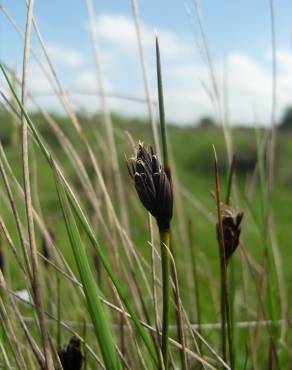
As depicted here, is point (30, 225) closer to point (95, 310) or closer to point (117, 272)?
point (95, 310)

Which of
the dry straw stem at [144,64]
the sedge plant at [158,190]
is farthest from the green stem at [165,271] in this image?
the dry straw stem at [144,64]

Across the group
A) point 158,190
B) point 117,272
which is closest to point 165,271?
point 158,190

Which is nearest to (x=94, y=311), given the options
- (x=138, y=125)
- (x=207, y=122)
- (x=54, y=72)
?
(x=54, y=72)

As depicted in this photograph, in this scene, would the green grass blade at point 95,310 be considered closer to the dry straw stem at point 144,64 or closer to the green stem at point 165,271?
the green stem at point 165,271

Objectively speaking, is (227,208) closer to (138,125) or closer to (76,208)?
(76,208)

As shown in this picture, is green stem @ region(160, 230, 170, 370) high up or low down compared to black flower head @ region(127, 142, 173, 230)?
down

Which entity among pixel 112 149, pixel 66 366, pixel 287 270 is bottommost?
pixel 287 270

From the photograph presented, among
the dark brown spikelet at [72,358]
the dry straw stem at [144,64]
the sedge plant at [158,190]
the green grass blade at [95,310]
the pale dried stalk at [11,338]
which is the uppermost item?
the dry straw stem at [144,64]

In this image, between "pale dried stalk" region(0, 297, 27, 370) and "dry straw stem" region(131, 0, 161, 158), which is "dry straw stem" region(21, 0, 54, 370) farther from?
"dry straw stem" region(131, 0, 161, 158)

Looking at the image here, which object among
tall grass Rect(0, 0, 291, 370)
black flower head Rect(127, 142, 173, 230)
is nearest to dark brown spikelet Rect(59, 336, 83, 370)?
tall grass Rect(0, 0, 291, 370)
